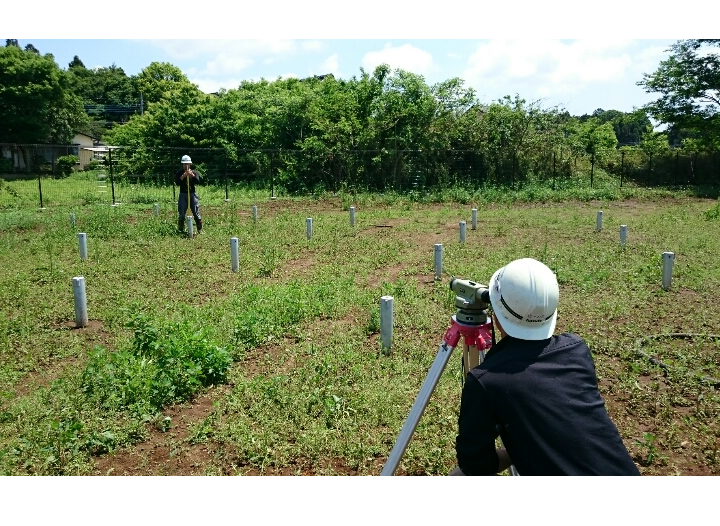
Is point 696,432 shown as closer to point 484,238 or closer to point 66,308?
point 66,308

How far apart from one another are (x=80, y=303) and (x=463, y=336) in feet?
19.7

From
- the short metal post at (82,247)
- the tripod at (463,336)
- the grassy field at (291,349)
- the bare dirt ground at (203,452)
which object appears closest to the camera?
the tripod at (463,336)

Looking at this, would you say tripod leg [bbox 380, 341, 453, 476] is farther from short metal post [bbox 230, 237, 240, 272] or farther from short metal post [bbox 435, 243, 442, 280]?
short metal post [bbox 230, 237, 240, 272]

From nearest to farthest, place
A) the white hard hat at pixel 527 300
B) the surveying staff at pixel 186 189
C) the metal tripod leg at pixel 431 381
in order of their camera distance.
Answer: the white hard hat at pixel 527 300
the metal tripod leg at pixel 431 381
the surveying staff at pixel 186 189

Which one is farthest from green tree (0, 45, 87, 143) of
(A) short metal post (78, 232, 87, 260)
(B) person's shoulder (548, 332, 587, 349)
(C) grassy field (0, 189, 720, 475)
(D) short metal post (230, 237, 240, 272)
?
(B) person's shoulder (548, 332, 587, 349)

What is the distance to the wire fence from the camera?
76.4 feet

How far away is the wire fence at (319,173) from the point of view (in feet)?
76.4

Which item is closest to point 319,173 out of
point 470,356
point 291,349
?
point 291,349

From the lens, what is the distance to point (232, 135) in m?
29.7

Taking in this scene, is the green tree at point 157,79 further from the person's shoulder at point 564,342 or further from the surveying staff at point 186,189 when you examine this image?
the person's shoulder at point 564,342

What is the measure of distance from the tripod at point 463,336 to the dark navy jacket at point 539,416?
0.40 m

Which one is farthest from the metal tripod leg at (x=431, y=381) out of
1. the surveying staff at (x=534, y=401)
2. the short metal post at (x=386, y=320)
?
the short metal post at (x=386, y=320)

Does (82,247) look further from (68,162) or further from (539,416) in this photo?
(68,162)

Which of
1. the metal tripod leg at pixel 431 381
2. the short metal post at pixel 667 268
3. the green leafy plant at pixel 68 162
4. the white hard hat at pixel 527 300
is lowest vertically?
the short metal post at pixel 667 268
